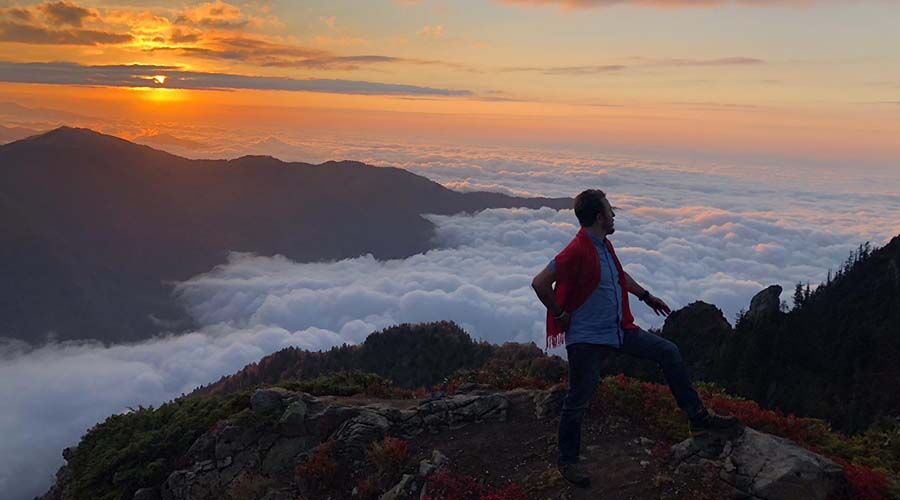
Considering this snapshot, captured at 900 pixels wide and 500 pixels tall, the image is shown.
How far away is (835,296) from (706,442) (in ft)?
169

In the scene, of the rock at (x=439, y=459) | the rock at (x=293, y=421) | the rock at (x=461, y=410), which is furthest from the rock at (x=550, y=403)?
the rock at (x=293, y=421)

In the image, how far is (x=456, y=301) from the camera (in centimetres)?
18700

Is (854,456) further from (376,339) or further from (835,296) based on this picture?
(376,339)

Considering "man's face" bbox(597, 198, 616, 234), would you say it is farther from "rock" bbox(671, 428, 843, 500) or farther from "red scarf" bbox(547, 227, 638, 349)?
"rock" bbox(671, 428, 843, 500)

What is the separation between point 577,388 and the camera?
6.76 meters

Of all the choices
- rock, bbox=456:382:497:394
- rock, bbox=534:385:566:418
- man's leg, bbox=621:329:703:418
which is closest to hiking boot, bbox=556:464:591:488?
man's leg, bbox=621:329:703:418

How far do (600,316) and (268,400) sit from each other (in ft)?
23.3

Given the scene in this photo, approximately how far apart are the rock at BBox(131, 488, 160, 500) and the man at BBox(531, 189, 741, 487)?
7.88m

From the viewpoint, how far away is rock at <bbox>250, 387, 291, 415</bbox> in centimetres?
1093

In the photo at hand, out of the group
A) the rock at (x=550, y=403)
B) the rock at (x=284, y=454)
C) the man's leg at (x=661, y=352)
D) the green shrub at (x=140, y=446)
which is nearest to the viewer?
the man's leg at (x=661, y=352)

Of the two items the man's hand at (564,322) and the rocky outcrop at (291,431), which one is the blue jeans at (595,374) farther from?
the rocky outcrop at (291,431)

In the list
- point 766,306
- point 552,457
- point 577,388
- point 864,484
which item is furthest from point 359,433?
point 766,306

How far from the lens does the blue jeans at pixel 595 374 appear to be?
21.9 feet

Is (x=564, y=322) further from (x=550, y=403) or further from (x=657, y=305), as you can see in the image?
(x=550, y=403)
